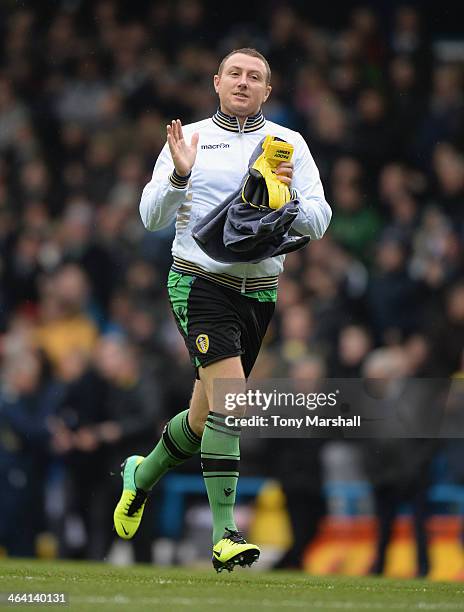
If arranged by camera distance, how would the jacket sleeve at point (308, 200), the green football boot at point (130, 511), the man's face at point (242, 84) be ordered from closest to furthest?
the jacket sleeve at point (308, 200) → the man's face at point (242, 84) → the green football boot at point (130, 511)

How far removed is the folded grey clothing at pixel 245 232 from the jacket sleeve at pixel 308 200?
0.35 ft

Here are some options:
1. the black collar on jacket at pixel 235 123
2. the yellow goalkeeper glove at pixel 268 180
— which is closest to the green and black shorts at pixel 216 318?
the yellow goalkeeper glove at pixel 268 180

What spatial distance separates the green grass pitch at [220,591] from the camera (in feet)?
19.6

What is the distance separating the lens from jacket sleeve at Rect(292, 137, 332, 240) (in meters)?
7.17

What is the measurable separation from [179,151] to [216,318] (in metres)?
0.84

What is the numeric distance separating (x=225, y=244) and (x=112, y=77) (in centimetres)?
974

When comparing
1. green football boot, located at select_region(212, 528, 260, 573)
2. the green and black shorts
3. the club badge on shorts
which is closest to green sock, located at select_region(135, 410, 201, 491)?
the green and black shorts

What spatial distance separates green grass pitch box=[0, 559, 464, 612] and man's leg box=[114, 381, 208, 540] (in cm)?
33

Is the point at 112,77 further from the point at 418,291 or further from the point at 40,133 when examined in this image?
the point at 418,291

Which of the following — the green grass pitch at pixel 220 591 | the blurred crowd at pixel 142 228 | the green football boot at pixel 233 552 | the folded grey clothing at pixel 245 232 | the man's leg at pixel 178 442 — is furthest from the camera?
the blurred crowd at pixel 142 228

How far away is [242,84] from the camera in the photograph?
288 inches

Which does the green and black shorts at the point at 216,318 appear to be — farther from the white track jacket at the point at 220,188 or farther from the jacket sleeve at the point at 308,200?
the jacket sleeve at the point at 308,200

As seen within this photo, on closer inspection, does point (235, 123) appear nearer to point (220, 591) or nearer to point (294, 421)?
point (294, 421)

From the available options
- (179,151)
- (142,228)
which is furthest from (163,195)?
(142,228)
